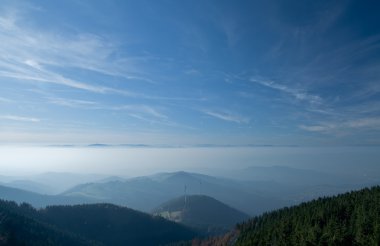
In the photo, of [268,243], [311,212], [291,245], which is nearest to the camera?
[291,245]

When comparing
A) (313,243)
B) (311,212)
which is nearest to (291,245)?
(313,243)

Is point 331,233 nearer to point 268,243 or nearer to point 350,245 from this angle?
point 350,245

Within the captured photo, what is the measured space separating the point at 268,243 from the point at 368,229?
3720cm

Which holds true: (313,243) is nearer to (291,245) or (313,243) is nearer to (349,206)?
(291,245)

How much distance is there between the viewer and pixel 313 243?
118 metres

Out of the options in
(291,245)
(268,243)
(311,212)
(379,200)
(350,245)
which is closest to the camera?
(350,245)

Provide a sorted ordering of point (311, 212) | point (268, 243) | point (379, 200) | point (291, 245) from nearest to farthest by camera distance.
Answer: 1. point (291, 245)
2. point (268, 243)
3. point (379, 200)
4. point (311, 212)

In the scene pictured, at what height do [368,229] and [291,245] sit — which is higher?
[368,229]

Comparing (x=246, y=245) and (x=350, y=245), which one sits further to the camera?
(x=246, y=245)

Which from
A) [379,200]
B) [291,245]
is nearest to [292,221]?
[291,245]

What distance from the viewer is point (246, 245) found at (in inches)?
5600

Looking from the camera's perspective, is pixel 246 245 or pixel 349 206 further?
pixel 349 206

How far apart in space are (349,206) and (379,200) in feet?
42.1

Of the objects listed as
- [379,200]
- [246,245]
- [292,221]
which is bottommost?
[246,245]
